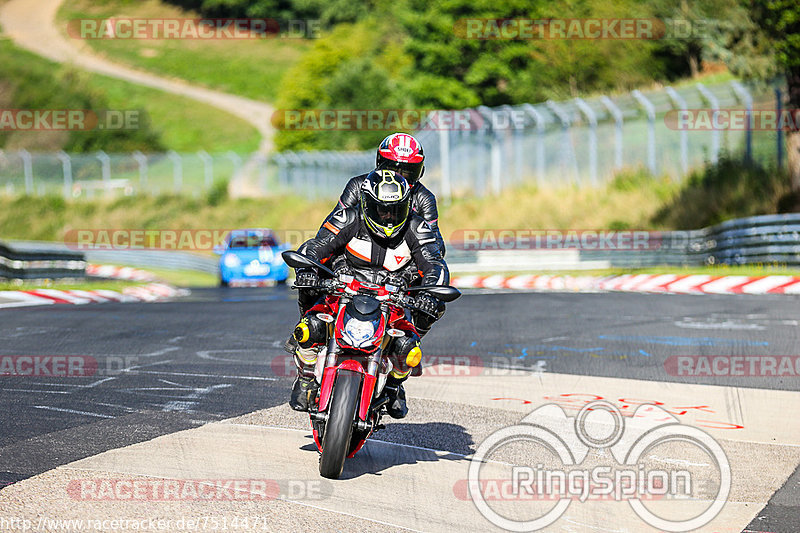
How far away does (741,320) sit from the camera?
48.4 feet

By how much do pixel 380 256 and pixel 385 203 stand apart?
397mm

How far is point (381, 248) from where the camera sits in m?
6.75

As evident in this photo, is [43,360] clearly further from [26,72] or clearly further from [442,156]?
[26,72]

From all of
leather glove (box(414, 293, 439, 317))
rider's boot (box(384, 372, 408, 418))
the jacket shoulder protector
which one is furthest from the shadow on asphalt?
the jacket shoulder protector

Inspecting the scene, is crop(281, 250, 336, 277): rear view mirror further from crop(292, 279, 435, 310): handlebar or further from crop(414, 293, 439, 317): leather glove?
crop(414, 293, 439, 317): leather glove

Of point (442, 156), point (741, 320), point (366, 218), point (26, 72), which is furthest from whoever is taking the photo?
point (26, 72)

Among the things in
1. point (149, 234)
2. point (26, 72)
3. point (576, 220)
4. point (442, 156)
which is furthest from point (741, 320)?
point (26, 72)

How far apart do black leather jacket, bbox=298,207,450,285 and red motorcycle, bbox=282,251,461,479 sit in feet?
0.77

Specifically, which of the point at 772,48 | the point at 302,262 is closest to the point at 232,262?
the point at 772,48

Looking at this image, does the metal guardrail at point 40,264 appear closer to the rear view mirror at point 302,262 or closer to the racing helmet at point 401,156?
the racing helmet at point 401,156

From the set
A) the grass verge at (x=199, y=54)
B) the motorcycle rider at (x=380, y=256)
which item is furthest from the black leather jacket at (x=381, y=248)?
the grass verge at (x=199, y=54)

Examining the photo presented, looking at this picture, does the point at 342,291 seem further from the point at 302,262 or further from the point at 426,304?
the point at 426,304

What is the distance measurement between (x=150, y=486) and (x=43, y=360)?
5540 mm

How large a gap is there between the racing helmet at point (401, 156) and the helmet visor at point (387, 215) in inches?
20.1
